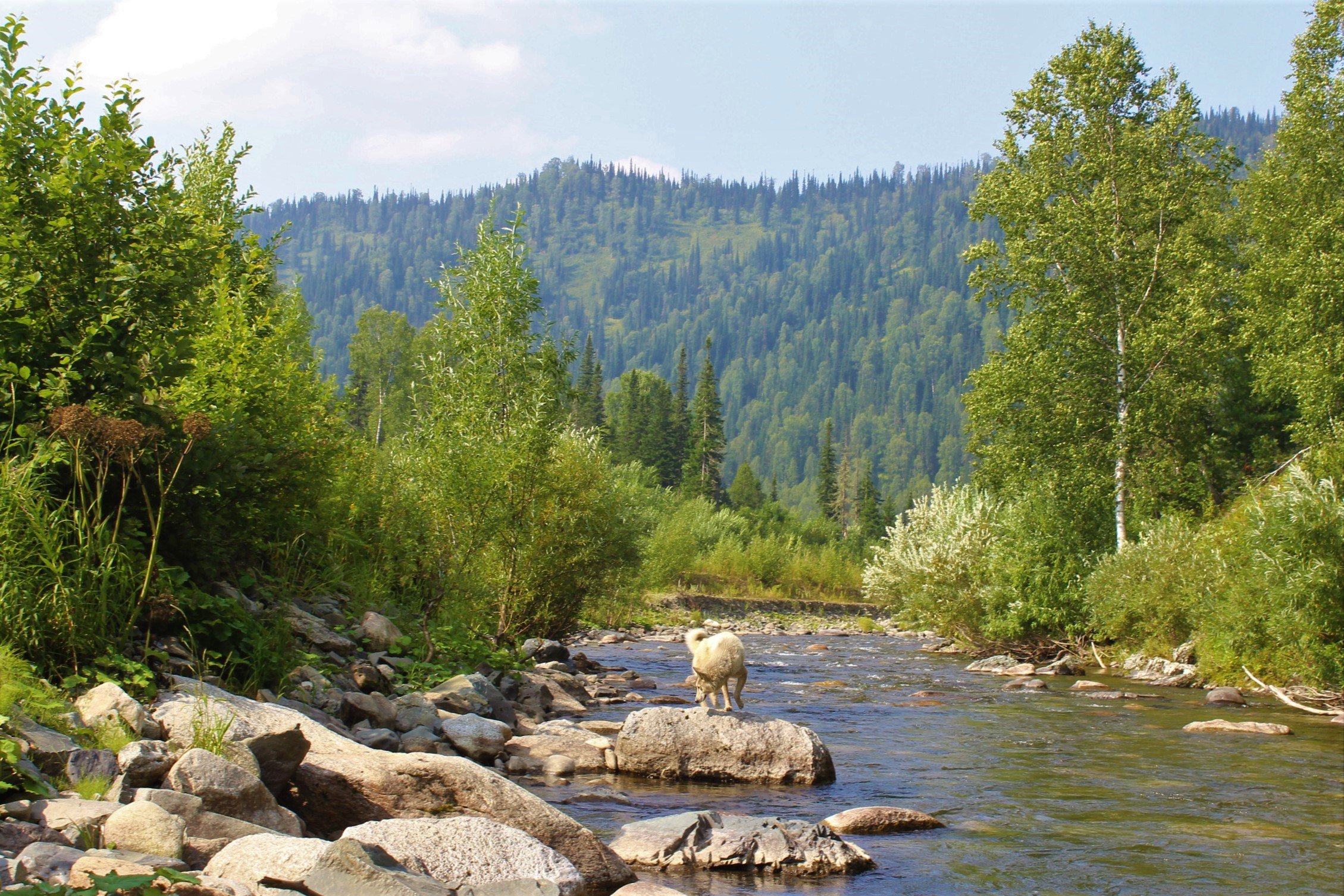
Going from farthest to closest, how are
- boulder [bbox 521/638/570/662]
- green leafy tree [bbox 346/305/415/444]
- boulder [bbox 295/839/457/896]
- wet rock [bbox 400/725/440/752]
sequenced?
green leafy tree [bbox 346/305/415/444] < boulder [bbox 521/638/570/662] < wet rock [bbox 400/725/440/752] < boulder [bbox 295/839/457/896]

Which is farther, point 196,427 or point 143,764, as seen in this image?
point 196,427

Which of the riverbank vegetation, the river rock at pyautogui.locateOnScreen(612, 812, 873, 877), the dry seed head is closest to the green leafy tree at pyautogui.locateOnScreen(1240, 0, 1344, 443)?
the riverbank vegetation

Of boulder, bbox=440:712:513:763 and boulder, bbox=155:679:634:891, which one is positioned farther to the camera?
boulder, bbox=440:712:513:763

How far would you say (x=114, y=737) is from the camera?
23.0ft

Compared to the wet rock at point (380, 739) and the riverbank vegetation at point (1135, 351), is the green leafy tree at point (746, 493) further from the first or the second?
the wet rock at point (380, 739)

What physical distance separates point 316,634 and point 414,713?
2056 mm

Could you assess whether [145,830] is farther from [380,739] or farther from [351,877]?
[380,739]

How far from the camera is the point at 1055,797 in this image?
12.4 m

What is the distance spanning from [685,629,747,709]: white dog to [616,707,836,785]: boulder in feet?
1.44

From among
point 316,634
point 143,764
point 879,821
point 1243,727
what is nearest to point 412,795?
point 143,764

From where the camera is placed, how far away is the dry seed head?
969 centimetres

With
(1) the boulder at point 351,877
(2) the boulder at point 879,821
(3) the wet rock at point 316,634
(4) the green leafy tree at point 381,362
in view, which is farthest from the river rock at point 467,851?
(4) the green leafy tree at point 381,362

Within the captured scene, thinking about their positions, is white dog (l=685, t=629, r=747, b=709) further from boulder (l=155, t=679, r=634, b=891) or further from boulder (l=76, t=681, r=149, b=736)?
boulder (l=76, t=681, r=149, b=736)

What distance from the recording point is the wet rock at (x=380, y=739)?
34.3 ft
